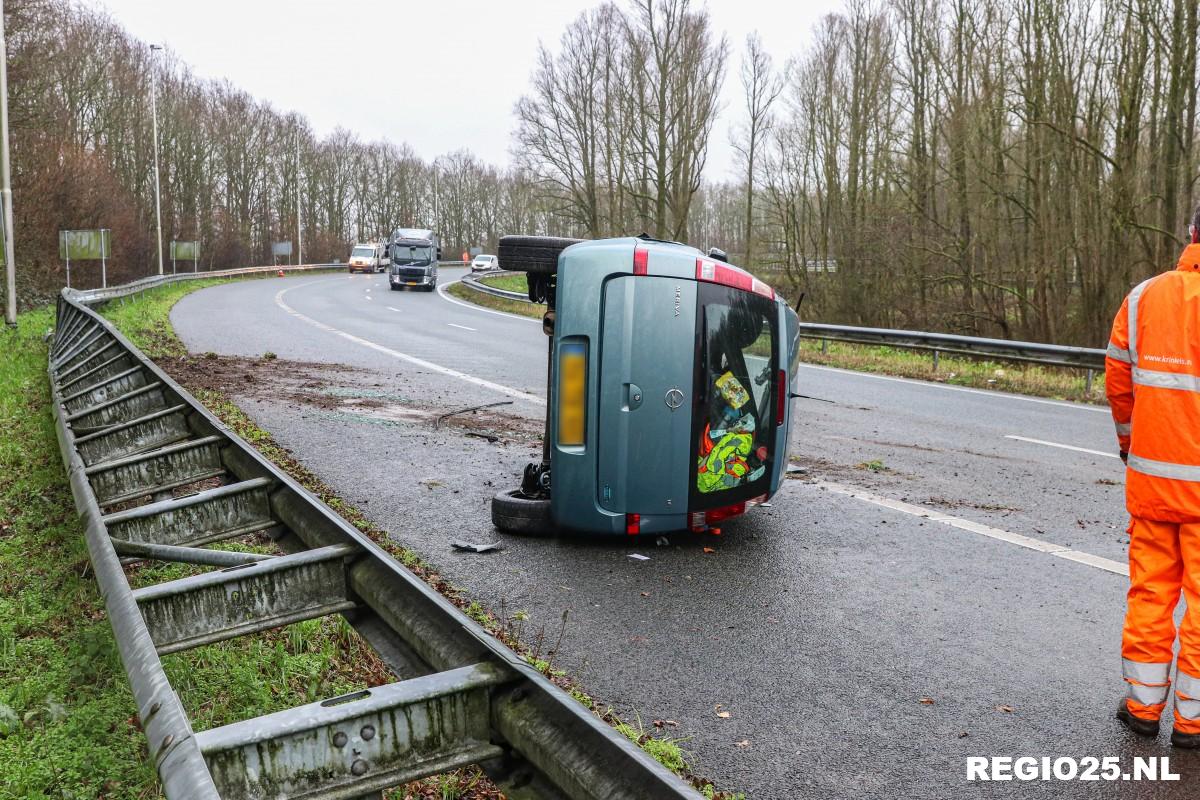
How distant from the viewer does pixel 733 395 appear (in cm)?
588

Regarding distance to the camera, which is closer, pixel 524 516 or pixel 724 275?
pixel 724 275

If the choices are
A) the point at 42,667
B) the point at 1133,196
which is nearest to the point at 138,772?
the point at 42,667

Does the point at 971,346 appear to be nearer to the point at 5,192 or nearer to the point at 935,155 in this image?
the point at 935,155

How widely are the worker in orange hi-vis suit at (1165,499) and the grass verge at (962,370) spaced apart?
1147 centimetres

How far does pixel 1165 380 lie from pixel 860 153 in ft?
103

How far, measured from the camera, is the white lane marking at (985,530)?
5.88m

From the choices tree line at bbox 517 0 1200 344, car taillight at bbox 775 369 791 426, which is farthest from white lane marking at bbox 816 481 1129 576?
tree line at bbox 517 0 1200 344

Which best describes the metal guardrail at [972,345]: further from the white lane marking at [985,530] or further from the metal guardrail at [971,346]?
the white lane marking at [985,530]

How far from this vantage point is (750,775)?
11.0 feet

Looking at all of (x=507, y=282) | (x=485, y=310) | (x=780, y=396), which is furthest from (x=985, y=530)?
(x=507, y=282)

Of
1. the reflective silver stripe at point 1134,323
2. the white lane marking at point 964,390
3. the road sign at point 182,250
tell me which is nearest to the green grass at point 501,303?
the white lane marking at point 964,390

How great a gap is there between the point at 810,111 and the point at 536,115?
38.0 ft

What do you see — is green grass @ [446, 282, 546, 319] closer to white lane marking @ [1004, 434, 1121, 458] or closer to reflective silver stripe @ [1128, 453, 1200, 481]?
white lane marking @ [1004, 434, 1121, 458]

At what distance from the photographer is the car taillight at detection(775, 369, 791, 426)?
6211 mm
